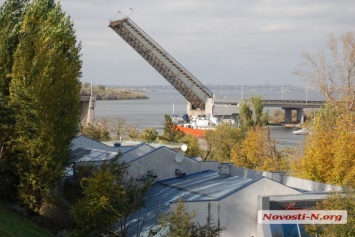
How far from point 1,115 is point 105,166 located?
12.6 ft

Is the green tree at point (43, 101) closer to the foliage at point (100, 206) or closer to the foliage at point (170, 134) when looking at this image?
the foliage at point (100, 206)

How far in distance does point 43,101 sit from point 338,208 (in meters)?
8.29

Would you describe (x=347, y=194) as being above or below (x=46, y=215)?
above

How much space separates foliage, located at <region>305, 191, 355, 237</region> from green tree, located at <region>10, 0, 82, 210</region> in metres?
7.04

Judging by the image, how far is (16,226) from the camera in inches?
494

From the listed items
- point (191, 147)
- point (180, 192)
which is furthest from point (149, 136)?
point (180, 192)

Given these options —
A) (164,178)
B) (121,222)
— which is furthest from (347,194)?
(164,178)

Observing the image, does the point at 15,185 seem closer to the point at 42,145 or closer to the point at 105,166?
the point at 42,145

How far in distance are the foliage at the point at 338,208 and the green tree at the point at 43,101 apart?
704cm

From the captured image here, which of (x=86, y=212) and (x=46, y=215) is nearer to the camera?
(x=86, y=212)

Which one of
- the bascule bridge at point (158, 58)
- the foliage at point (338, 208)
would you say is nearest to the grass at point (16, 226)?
the foliage at point (338, 208)

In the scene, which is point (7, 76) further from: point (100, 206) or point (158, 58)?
point (158, 58)

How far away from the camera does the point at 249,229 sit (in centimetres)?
1385

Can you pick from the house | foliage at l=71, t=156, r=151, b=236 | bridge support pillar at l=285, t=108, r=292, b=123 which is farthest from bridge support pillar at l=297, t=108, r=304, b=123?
foliage at l=71, t=156, r=151, b=236
